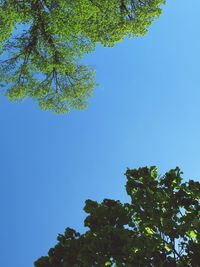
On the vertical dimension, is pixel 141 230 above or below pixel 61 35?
below

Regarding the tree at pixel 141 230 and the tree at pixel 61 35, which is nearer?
the tree at pixel 141 230

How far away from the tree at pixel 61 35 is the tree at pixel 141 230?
1874 centimetres

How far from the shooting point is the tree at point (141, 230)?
9.06 m

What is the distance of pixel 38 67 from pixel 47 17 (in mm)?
5321

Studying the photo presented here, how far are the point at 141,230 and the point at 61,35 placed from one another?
70.4 feet

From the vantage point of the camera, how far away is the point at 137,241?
9023 mm

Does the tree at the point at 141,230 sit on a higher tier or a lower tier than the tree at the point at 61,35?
lower

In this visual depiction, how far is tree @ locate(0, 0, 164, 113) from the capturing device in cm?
2681

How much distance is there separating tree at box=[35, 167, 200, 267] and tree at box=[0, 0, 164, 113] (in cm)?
1874

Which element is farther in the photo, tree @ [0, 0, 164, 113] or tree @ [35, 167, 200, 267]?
tree @ [0, 0, 164, 113]

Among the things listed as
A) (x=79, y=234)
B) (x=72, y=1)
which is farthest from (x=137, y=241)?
(x=72, y=1)

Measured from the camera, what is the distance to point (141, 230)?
10.0 m

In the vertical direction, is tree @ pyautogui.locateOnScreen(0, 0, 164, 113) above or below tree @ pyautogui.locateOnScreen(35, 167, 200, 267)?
above

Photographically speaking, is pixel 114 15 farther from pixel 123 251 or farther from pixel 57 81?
pixel 123 251
